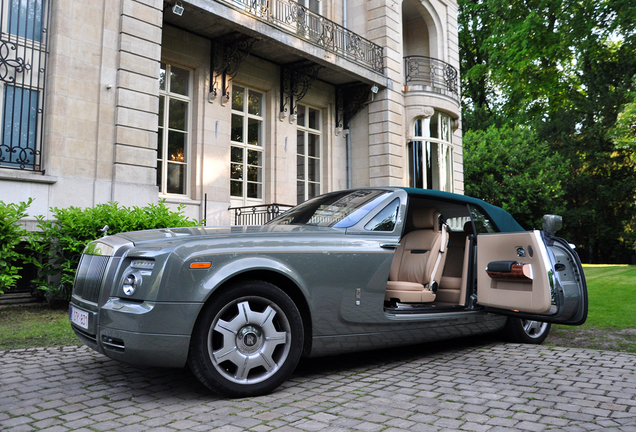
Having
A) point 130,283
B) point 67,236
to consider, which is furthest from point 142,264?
point 67,236

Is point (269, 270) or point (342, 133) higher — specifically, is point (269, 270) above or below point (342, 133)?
below

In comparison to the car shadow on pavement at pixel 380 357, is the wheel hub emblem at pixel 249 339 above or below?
above

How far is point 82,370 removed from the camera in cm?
431

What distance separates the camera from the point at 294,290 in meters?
3.87

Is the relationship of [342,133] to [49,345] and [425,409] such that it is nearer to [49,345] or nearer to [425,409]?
[49,345]

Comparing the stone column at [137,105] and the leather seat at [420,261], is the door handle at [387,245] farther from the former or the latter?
the stone column at [137,105]

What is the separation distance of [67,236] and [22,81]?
315cm

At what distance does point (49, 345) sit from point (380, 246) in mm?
3692

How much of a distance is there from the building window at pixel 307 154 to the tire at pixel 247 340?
1220cm

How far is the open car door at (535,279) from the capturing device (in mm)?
4363

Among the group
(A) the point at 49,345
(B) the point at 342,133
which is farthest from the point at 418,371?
(B) the point at 342,133

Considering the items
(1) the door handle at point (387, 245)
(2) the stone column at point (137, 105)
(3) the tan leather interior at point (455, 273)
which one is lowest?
(3) the tan leather interior at point (455, 273)

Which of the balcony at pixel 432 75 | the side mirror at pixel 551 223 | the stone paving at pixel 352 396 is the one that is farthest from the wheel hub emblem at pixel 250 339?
the balcony at pixel 432 75

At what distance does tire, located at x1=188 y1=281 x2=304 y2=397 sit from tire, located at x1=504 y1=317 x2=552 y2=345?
2.90 meters
